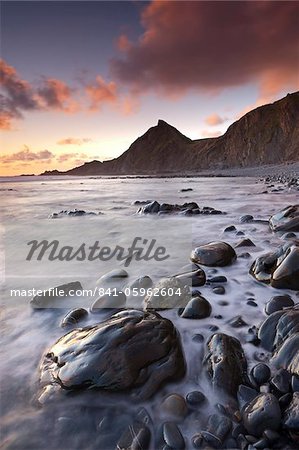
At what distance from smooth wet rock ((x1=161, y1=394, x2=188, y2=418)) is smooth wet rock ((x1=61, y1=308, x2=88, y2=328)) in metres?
1.10

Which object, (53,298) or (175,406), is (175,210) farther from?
(175,406)

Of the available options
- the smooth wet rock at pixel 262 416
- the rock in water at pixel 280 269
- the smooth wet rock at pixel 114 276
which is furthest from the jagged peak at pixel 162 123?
the smooth wet rock at pixel 262 416

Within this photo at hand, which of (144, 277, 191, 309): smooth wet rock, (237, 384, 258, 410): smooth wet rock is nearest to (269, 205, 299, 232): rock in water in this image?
(144, 277, 191, 309): smooth wet rock

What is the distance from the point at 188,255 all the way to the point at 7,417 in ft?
9.67

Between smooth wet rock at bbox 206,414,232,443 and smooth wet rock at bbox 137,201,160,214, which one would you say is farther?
smooth wet rock at bbox 137,201,160,214

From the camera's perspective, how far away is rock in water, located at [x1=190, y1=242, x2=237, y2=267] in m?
3.53

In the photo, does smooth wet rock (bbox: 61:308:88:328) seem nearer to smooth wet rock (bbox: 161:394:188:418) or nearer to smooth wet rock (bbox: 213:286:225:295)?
smooth wet rock (bbox: 161:394:188:418)

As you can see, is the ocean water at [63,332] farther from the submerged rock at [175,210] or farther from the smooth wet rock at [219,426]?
the submerged rock at [175,210]

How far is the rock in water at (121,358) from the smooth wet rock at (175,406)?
0.11 meters

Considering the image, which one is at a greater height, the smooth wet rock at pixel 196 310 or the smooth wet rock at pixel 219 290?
the smooth wet rock at pixel 196 310

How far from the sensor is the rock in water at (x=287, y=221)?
4922mm

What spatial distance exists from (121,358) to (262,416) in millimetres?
785

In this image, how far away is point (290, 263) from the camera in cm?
275

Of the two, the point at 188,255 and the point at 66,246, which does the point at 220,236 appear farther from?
the point at 66,246
